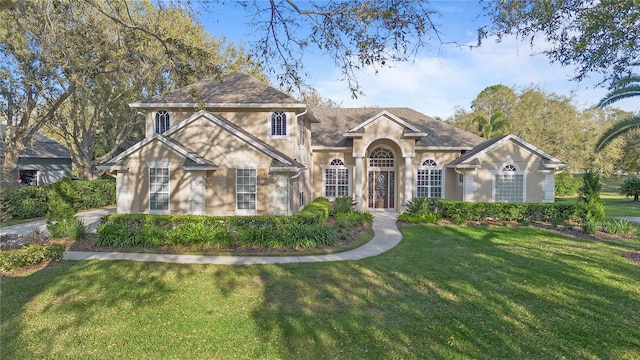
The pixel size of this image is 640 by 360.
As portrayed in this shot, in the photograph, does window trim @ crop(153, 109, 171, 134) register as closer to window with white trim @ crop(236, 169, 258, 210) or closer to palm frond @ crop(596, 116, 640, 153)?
window with white trim @ crop(236, 169, 258, 210)

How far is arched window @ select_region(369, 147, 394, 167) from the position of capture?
22.6 meters

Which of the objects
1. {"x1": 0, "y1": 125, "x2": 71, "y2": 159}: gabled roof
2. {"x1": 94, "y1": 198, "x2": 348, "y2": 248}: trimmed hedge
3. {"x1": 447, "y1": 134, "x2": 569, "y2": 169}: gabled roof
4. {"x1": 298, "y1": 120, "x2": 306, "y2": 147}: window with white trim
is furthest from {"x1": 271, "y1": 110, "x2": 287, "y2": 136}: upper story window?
{"x1": 0, "y1": 125, "x2": 71, "y2": 159}: gabled roof

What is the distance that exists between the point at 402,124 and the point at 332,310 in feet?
49.4

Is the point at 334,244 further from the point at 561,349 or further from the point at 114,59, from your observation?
the point at 114,59

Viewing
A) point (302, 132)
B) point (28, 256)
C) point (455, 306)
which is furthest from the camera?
point (302, 132)

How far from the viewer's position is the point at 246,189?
16.4 m

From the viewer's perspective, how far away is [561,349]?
5414 mm

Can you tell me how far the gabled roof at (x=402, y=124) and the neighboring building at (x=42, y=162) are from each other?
78.2ft

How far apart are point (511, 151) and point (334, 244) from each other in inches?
538

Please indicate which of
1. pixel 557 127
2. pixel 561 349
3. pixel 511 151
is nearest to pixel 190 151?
pixel 561 349

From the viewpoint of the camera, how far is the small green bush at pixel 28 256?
9070mm

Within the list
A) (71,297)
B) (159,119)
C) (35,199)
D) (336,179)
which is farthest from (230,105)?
(35,199)

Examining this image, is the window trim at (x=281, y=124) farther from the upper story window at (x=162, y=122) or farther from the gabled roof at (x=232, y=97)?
the upper story window at (x=162, y=122)

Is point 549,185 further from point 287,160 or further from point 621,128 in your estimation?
point 287,160
